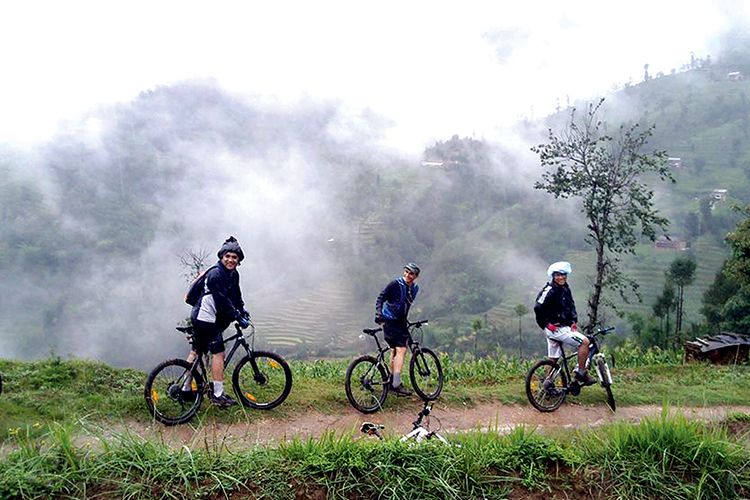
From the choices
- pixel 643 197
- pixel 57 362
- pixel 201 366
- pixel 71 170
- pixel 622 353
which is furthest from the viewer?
pixel 71 170

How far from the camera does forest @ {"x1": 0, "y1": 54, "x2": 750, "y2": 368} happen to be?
9969cm

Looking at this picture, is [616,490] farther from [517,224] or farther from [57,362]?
[517,224]

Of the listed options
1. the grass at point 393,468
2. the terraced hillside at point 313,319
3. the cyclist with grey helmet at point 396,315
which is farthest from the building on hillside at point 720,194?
the grass at point 393,468

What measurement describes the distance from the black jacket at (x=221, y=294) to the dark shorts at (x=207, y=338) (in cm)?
9

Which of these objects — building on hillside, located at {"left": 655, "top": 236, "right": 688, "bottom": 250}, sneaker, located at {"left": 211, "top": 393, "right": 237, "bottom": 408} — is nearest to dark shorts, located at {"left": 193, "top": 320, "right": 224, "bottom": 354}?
sneaker, located at {"left": 211, "top": 393, "right": 237, "bottom": 408}

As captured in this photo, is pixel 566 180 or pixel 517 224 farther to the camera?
pixel 517 224

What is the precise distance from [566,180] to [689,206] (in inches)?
5439

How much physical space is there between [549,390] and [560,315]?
1108 mm

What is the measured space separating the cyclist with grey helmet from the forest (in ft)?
163

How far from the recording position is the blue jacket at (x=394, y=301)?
719 centimetres

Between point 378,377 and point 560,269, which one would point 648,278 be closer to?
point 560,269

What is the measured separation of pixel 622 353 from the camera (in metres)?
14.0

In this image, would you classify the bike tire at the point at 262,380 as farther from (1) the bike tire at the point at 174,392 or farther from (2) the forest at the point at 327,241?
(2) the forest at the point at 327,241

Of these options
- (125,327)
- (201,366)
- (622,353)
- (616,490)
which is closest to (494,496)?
(616,490)
